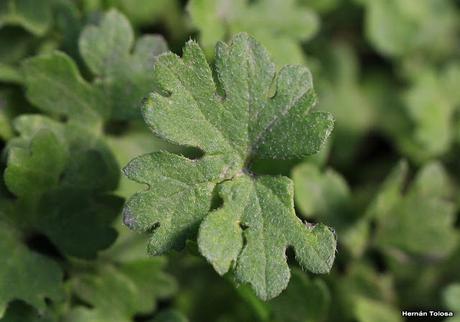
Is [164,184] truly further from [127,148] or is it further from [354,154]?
[354,154]

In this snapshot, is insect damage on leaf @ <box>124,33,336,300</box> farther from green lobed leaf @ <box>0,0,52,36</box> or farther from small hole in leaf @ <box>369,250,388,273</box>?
small hole in leaf @ <box>369,250,388,273</box>

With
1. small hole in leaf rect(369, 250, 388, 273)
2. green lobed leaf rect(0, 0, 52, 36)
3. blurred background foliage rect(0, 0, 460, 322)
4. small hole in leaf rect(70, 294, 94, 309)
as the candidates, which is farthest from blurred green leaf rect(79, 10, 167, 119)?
small hole in leaf rect(369, 250, 388, 273)

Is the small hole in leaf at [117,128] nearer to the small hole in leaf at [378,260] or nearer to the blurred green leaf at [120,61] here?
the blurred green leaf at [120,61]

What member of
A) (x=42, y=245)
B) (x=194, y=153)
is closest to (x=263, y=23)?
(x=194, y=153)

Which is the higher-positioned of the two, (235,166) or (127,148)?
(235,166)

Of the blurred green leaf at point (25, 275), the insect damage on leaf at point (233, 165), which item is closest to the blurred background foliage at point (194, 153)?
the blurred green leaf at point (25, 275)

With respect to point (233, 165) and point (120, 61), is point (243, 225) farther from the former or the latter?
point (120, 61)

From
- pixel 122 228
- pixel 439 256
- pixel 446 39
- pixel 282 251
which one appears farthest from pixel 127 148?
pixel 446 39
